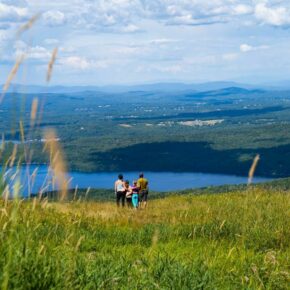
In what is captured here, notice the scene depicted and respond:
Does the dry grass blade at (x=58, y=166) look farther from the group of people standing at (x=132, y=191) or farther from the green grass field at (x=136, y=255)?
the group of people standing at (x=132, y=191)

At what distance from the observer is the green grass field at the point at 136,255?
3461 millimetres

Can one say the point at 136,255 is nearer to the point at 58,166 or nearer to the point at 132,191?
the point at 58,166

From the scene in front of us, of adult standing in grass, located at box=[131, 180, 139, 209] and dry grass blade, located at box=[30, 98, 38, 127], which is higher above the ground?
dry grass blade, located at box=[30, 98, 38, 127]

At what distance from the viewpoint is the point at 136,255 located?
6281 millimetres

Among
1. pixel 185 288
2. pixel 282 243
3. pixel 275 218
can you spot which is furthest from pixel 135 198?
pixel 185 288

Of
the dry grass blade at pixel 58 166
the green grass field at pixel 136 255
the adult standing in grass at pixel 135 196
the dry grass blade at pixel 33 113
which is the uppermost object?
the dry grass blade at pixel 33 113

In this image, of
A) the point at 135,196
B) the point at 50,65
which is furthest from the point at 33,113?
the point at 135,196

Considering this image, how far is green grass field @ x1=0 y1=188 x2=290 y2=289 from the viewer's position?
346cm

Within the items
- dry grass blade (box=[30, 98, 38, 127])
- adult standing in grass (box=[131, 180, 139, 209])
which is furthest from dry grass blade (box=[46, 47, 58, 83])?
adult standing in grass (box=[131, 180, 139, 209])

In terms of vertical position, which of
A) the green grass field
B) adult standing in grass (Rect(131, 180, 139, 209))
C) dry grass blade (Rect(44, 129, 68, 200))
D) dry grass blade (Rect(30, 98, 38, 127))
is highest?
dry grass blade (Rect(30, 98, 38, 127))

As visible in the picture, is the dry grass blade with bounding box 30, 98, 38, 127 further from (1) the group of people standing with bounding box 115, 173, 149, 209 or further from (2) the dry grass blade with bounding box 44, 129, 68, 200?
(1) the group of people standing with bounding box 115, 173, 149, 209

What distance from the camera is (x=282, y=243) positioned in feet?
27.3

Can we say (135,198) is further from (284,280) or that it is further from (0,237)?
(0,237)

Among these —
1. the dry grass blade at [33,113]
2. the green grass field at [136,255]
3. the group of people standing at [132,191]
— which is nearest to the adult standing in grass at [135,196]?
the group of people standing at [132,191]
